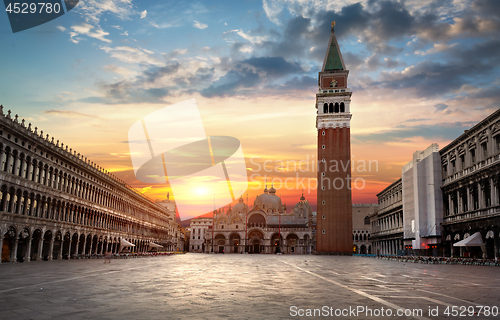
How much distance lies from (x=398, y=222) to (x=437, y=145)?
22424mm

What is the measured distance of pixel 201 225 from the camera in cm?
13925

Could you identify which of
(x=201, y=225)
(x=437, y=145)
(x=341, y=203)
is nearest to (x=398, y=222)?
(x=341, y=203)

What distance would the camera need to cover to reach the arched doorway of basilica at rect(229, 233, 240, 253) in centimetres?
11964

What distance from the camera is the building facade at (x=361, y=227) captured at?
120438mm

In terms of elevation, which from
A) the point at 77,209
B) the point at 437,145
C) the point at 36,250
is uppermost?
the point at 437,145

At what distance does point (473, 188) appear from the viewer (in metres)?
40.7

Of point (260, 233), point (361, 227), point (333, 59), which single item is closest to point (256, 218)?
point (260, 233)

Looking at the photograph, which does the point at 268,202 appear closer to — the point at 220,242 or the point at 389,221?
the point at 220,242

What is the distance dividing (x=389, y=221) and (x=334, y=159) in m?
16.4

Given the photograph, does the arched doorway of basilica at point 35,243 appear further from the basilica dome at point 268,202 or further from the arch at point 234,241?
the basilica dome at point 268,202

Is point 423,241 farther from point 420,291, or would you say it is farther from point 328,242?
point 420,291

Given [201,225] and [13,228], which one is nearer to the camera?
[13,228]

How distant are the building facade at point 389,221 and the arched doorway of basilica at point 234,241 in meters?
41.8

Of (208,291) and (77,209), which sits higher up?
(77,209)
